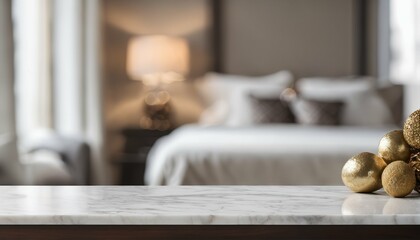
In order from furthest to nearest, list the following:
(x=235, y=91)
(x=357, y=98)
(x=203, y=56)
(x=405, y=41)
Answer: (x=203, y=56) < (x=405, y=41) < (x=235, y=91) < (x=357, y=98)

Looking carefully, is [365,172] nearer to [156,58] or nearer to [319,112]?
[319,112]

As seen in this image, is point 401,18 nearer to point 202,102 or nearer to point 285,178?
point 202,102

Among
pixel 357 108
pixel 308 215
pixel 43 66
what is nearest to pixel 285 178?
pixel 357 108

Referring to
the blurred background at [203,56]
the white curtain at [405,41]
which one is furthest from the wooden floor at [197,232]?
the white curtain at [405,41]

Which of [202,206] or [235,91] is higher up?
[202,206]

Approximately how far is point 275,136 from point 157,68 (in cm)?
182

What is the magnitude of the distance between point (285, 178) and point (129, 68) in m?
2.57

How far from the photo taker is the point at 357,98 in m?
5.62

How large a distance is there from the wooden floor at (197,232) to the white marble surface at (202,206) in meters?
0.02

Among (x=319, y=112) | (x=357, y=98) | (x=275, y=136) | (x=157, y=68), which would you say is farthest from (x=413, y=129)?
(x=157, y=68)

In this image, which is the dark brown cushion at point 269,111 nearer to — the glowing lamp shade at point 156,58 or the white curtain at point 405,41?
the glowing lamp shade at point 156,58

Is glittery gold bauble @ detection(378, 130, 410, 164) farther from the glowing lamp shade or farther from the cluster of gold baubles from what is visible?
the glowing lamp shade

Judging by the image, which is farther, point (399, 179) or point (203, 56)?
point (203, 56)

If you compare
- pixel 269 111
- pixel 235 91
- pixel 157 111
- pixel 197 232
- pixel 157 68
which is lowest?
pixel 157 111
